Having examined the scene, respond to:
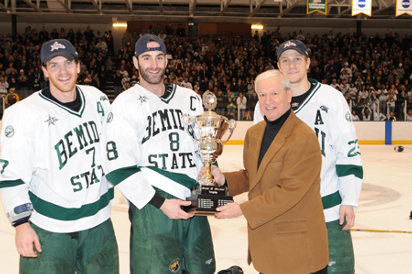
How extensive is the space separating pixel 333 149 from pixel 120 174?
4.21ft

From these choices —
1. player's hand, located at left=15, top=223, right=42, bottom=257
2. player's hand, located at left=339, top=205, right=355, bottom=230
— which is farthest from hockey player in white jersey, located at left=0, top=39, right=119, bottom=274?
player's hand, located at left=339, top=205, right=355, bottom=230

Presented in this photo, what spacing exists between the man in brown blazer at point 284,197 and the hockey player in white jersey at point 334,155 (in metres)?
0.50

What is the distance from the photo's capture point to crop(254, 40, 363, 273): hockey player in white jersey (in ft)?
8.78

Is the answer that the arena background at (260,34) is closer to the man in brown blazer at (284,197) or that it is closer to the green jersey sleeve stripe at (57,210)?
the green jersey sleeve stripe at (57,210)

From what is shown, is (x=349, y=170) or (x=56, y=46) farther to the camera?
(x=349, y=170)

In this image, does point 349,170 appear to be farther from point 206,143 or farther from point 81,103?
point 81,103

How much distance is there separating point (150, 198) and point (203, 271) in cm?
58

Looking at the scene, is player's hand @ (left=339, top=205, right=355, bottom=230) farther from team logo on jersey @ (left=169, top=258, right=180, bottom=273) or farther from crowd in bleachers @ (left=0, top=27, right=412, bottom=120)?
crowd in bleachers @ (left=0, top=27, right=412, bottom=120)

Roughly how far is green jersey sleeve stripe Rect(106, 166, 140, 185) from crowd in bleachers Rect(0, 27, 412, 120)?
10.8 metres

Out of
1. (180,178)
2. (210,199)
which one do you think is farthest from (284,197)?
(180,178)

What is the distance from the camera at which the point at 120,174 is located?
240cm

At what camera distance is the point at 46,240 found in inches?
93.8

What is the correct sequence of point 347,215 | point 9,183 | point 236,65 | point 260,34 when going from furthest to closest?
point 260,34 < point 236,65 < point 347,215 < point 9,183

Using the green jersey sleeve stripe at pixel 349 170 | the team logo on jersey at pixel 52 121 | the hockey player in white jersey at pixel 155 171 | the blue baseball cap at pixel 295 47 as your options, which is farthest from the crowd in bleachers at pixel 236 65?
the team logo on jersey at pixel 52 121
